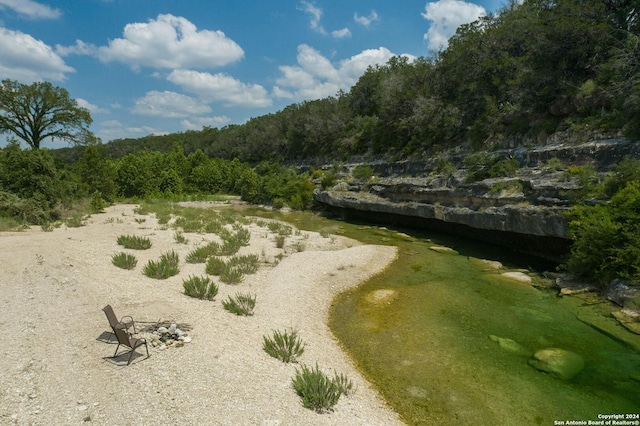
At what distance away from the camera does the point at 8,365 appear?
6.01m

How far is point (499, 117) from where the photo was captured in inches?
968

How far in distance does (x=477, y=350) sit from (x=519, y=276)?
742cm

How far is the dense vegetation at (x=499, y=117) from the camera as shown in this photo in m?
12.9

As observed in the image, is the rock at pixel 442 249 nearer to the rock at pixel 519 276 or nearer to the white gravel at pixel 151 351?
the rock at pixel 519 276

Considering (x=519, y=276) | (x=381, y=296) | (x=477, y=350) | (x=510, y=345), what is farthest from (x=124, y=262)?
(x=519, y=276)

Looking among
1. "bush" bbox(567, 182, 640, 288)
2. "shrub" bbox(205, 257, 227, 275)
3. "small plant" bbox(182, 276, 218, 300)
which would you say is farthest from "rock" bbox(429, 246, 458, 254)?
"small plant" bbox(182, 276, 218, 300)

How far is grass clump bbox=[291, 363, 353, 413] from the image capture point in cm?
580

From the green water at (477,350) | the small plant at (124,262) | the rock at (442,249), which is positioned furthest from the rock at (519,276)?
the small plant at (124,262)

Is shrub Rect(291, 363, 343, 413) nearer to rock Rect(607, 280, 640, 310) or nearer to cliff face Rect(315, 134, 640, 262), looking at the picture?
rock Rect(607, 280, 640, 310)

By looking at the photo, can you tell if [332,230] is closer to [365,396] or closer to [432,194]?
[432,194]

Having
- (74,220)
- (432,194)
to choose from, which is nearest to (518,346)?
(432,194)

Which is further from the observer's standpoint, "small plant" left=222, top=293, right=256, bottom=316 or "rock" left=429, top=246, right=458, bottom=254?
"rock" left=429, top=246, right=458, bottom=254

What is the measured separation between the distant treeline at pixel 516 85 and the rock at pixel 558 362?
12.5m

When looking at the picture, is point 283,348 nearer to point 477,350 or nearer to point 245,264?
point 477,350
